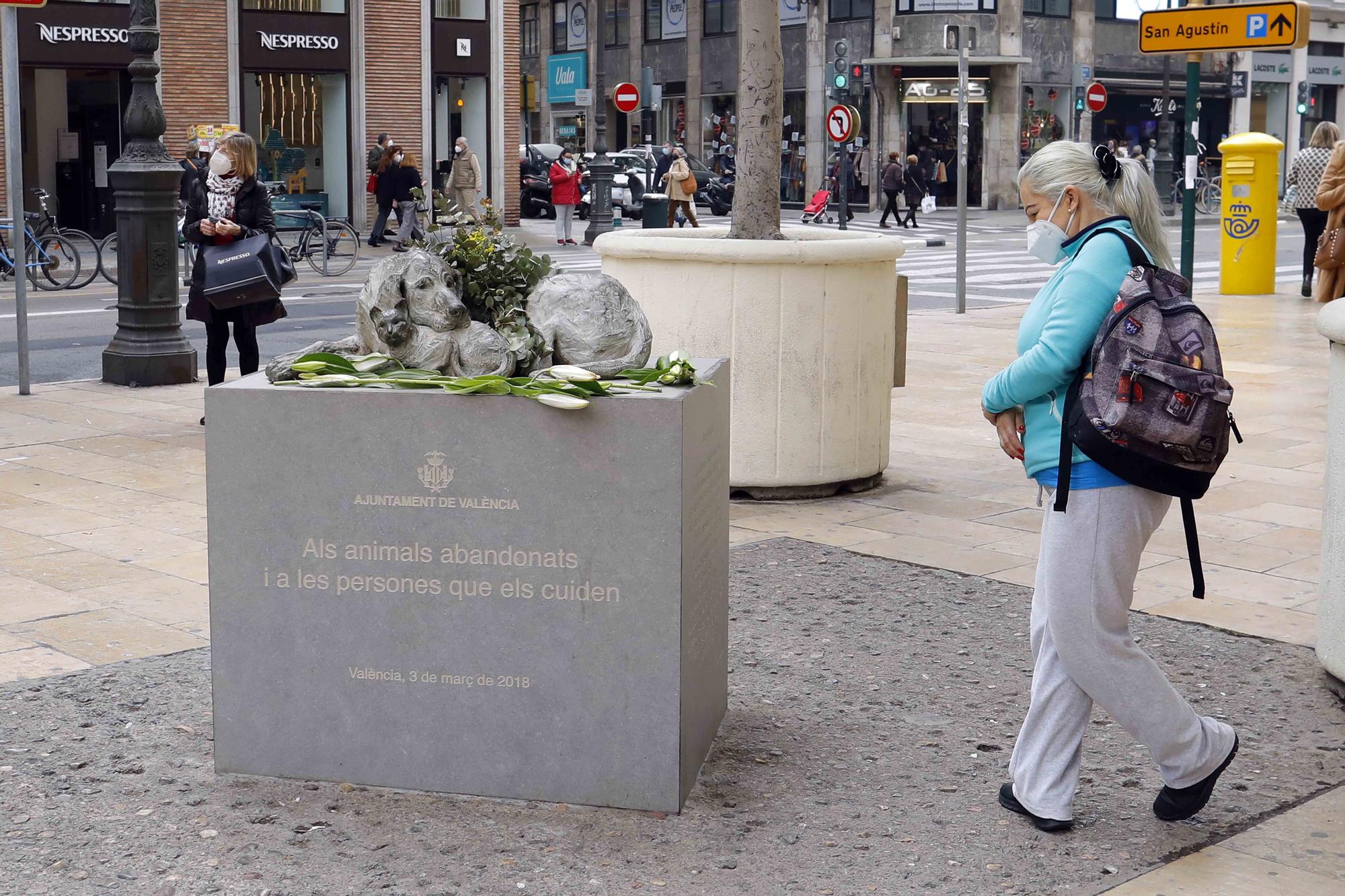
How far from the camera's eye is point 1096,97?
42500mm

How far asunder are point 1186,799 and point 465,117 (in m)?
32.4

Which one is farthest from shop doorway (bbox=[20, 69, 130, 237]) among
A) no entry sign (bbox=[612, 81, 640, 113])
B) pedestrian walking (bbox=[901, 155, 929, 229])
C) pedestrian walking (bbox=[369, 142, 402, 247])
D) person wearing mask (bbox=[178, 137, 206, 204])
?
pedestrian walking (bbox=[901, 155, 929, 229])

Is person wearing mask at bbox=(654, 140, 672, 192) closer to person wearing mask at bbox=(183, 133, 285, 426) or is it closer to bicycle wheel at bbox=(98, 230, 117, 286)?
bicycle wheel at bbox=(98, 230, 117, 286)

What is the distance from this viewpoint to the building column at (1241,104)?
49.6 metres

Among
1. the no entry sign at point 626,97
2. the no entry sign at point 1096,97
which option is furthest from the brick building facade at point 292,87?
the no entry sign at point 1096,97

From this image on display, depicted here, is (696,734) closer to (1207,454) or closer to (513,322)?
(513,322)

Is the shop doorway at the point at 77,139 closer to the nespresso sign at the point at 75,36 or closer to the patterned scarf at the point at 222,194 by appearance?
the nespresso sign at the point at 75,36

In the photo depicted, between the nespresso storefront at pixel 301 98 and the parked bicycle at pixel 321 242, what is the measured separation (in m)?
7.36

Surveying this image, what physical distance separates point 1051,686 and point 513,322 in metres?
1.60

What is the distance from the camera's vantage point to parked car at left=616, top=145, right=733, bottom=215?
38.0 meters

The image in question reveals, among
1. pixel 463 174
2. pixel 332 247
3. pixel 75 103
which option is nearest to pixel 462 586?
pixel 332 247

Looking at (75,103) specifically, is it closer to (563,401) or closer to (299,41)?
(299,41)

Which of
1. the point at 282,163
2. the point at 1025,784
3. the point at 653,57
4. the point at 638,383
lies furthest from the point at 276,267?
the point at 653,57

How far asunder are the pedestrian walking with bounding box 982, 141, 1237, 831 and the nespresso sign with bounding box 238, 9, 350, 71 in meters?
29.2
